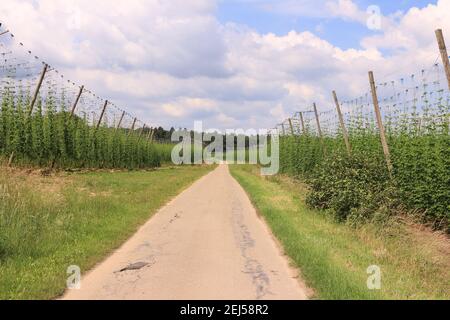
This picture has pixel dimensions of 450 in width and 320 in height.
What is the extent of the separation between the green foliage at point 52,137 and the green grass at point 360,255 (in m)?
13.9

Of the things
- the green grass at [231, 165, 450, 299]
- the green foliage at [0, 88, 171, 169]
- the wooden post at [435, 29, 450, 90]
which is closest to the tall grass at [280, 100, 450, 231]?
the green grass at [231, 165, 450, 299]

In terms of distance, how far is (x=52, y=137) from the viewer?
27.2 meters

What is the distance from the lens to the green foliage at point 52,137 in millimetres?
23172

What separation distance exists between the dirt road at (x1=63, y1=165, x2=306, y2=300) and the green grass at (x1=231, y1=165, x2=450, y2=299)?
386 mm

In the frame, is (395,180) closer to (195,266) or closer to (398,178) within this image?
(398,178)

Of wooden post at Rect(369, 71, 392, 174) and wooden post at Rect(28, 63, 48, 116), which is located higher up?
wooden post at Rect(28, 63, 48, 116)

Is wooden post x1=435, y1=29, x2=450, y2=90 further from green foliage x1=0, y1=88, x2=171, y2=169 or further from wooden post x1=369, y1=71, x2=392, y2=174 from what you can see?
green foliage x1=0, y1=88, x2=171, y2=169

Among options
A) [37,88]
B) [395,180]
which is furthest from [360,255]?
[37,88]

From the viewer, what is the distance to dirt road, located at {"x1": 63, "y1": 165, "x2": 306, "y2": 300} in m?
6.94

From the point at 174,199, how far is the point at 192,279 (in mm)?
13290

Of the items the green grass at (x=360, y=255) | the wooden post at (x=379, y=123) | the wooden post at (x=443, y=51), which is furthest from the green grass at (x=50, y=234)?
the wooden post at (x=443, y=51)

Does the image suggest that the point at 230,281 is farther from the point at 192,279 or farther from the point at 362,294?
the point at 362,294

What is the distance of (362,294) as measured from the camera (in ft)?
21.9
